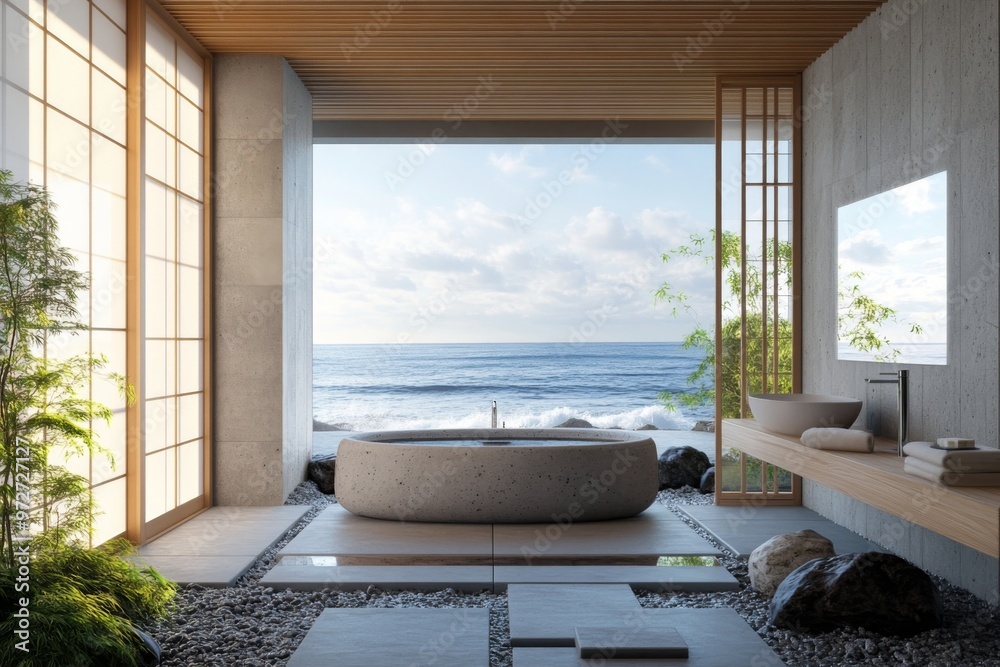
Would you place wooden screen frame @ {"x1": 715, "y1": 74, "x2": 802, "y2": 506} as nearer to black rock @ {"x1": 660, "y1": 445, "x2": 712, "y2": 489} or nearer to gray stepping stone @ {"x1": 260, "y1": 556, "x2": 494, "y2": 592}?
black rock @ {"x1": 660, "y1": 445, "x2": 712, "y2": 489}

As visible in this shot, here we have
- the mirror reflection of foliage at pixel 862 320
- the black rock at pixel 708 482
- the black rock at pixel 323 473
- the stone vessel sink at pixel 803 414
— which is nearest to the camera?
→ the stone vessel sink at pixel 803 414

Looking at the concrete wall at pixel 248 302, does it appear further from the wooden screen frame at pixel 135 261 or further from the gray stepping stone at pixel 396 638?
the gray stepping stone at pixel 396 638

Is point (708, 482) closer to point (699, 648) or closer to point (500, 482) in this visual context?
point (500, 482)

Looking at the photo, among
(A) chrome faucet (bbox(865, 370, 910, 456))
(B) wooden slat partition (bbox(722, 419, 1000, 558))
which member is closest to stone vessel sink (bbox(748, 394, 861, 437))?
(B) wooden slat partition (bbox(722, 419, 1000, 558))

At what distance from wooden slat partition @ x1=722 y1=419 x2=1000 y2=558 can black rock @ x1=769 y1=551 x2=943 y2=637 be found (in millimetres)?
258

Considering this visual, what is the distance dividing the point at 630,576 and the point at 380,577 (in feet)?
3.51

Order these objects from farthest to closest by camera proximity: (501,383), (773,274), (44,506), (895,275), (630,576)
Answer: (501,383)
(773,274)
(895,275)
(630,576)
(44,506)

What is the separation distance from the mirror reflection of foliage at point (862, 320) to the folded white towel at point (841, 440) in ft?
2.36

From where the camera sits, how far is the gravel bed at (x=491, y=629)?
2863mm

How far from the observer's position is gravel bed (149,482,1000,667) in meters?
2.86

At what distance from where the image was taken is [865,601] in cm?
310

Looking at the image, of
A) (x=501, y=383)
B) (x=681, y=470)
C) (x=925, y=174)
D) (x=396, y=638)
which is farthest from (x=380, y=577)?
(x=501, y=383)

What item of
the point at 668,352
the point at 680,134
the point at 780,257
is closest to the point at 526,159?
the point at 668,352

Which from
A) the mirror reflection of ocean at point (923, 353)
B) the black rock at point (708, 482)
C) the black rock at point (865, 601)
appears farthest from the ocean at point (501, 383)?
the black rock at point (865, 601)
